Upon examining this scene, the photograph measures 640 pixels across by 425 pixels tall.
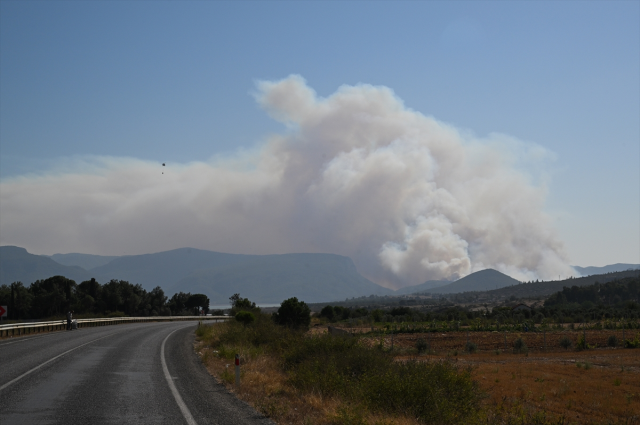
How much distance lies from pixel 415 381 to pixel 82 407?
7066mm

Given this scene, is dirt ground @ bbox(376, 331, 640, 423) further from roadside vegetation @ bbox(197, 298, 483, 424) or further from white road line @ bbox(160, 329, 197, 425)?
white road line @ bbox(160, 329, 197, 425)

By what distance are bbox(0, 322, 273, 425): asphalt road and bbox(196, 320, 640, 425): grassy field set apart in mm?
871

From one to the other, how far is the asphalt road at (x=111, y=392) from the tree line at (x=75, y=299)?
6272 cm

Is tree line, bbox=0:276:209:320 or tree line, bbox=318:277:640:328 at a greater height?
tree line, bbox=0:276:209:320

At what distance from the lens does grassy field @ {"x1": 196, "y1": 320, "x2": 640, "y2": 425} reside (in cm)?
1091

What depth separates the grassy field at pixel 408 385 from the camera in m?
10.9

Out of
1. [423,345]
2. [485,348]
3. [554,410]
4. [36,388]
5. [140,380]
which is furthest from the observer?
[485,348]

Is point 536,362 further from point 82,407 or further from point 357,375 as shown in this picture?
point 82,407

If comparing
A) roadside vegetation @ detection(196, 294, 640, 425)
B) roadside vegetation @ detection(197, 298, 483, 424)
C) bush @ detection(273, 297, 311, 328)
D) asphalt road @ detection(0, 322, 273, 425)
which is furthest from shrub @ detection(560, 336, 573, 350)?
asphalt road @ detection(0, 322, 273, 425)

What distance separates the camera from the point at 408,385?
1130 cm

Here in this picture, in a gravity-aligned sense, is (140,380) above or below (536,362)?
above

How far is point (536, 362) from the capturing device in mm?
31984

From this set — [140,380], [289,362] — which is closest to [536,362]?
[289,362]

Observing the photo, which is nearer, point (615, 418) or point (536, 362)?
point (615, 418)
